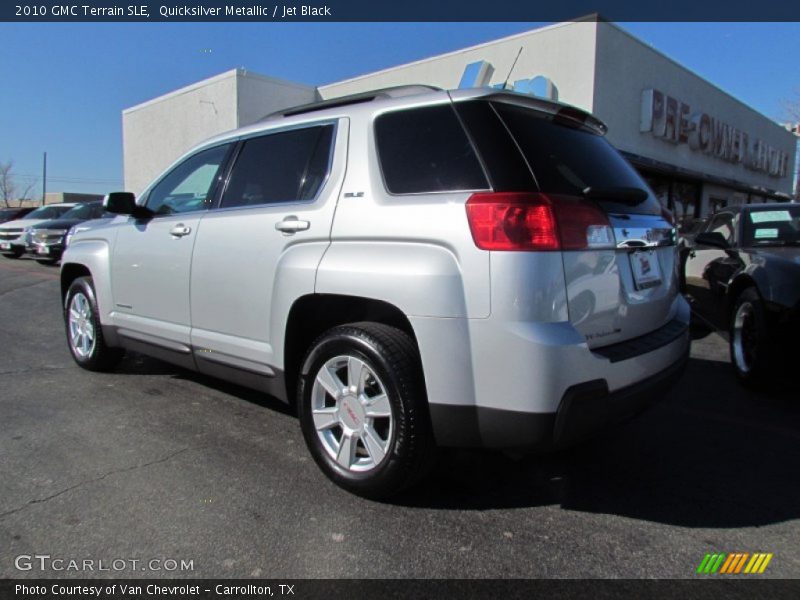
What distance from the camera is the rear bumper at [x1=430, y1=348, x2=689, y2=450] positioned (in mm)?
2336

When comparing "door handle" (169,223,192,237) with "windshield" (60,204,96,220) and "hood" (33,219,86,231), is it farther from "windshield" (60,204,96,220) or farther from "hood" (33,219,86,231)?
"windshield" (60,204,96,220)

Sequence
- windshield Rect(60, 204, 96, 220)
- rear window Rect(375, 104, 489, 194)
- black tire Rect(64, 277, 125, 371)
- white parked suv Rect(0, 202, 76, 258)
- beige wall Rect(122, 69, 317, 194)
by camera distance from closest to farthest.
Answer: rear window Rect(375, 104, 489, 194), black tire Rect(64, 277, 125, 371), windshield Rect(60, 204, 96, 220), white parked suv Rect(0, 202, 76, 258), beige wall Rect(122, 69, 317, 194)

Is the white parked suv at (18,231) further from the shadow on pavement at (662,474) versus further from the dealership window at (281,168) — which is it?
the shadow on pavement at (662,474)

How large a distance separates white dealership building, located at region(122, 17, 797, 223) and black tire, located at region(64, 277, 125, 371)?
24.4 ft

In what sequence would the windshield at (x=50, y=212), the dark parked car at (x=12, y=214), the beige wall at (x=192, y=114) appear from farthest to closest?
the dark parked car at (x=12, y=214)
the beige wall at (x=192, y=114)
the windshield at (x=50, y=212)

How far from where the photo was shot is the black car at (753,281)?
13.9ft

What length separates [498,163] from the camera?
248 cm

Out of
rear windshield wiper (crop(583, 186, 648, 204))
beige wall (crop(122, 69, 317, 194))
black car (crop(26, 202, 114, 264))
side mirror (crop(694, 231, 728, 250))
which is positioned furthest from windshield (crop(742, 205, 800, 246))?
beige wall (crop(122, 69, 317, 194))

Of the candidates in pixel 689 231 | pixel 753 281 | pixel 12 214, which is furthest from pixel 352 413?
pixel 12 214

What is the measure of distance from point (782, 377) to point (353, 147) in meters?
3.80

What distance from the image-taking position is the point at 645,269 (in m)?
2.88

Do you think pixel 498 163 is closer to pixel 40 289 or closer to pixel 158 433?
pixel 158 433

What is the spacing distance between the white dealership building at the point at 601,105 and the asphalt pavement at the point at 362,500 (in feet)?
25.2

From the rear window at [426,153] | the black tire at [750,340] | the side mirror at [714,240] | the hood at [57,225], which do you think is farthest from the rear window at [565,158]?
the hood at [57,225]
